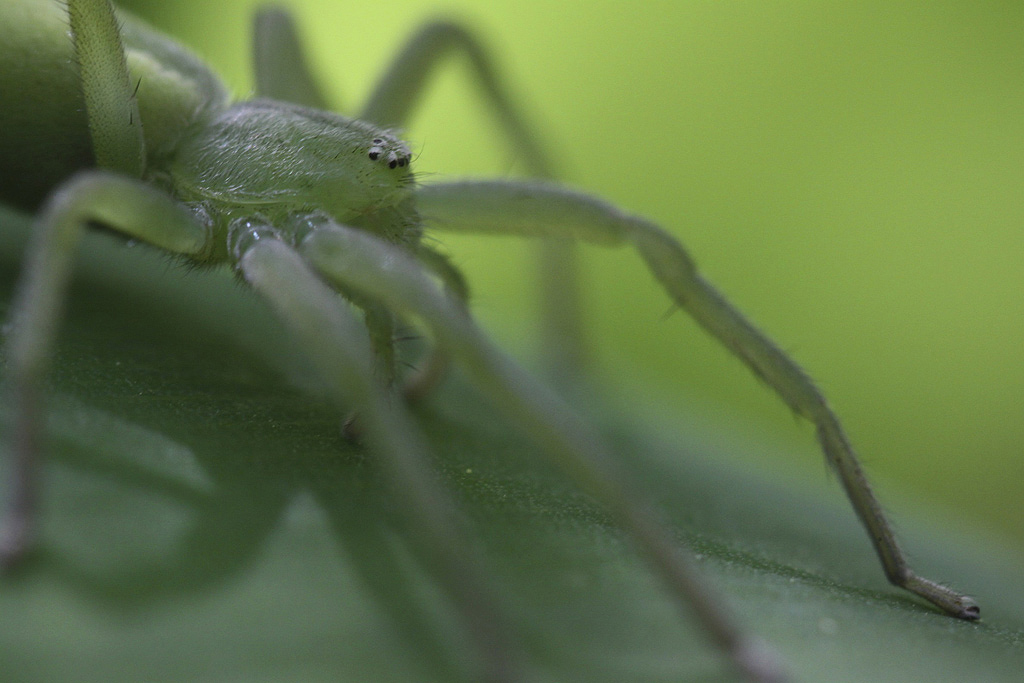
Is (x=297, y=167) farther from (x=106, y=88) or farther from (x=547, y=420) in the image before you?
(x=547, y=420)

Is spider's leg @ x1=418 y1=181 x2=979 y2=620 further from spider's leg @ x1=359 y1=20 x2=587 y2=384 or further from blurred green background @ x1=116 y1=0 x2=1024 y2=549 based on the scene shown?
blurred green background @ x1=116 y1=0 x2=1024 y2=549

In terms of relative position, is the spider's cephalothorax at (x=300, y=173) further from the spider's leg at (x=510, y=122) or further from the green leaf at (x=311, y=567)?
the spider's leg at (x=510, y=122)

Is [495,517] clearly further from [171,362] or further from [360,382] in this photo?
[171,362]

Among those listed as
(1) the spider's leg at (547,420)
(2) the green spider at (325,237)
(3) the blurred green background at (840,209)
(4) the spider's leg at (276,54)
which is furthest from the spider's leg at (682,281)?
(3) the blurred green background at (840,209)

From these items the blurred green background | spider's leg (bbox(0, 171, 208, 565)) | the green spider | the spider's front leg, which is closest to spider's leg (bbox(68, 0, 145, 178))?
the green spider

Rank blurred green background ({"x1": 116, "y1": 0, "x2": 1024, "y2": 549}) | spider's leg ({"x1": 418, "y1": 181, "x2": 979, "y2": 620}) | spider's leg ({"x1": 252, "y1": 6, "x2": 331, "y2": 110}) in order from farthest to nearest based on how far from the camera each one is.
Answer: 1. blurred green background ({"x1": 116, "y1": 0, "x2": 1024, "y2": 549})
2. spider's leg ({"x1": 252, "y1": 6, "x2": 331, "y2": 110})
3. spider's leg ({"x1": 418, "y1": 181, "x2": 979, "y2": 620})

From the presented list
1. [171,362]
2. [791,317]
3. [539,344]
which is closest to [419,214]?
[171,362]
